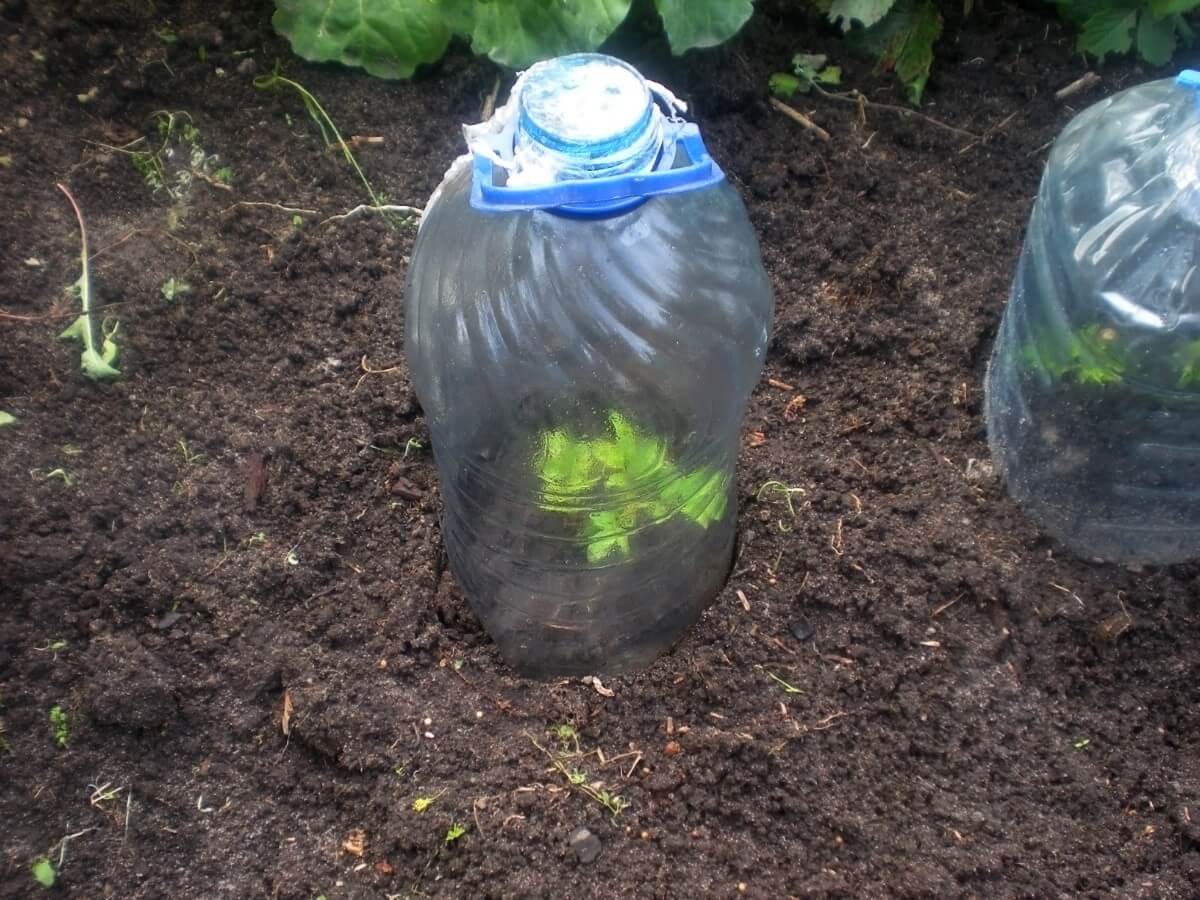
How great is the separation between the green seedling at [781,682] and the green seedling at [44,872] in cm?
118

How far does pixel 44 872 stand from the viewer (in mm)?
1568

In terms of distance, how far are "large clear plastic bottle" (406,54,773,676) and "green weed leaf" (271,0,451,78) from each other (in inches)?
35.5

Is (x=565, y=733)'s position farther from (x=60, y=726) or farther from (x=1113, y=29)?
(x=1113, y=29)

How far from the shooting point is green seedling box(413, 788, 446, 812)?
162cm

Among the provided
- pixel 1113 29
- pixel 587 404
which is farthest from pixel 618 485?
pixel 1113 29

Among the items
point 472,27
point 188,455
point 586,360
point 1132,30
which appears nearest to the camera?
point 586,360

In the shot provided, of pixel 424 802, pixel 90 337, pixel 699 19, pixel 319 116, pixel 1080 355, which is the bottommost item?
pixel 424 802

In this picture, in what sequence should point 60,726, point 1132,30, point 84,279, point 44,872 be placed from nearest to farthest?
point 44,872 < point 60,726 < point 84,279 < point 1132,30

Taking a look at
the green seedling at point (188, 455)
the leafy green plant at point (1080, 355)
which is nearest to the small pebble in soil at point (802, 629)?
the leafy green plant at point (1080, 355)

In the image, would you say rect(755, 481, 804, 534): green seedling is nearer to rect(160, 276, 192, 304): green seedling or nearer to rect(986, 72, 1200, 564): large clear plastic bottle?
rect(986, 72, 1200, 564): large clear plastic bottle

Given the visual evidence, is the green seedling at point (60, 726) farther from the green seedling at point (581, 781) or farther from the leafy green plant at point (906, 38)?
the leafy green plant at point (906, 38)

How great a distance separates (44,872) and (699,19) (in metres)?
1.97

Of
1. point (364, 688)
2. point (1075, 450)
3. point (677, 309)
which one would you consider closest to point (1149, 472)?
point (1075, 450)

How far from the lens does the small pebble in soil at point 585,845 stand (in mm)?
1582
